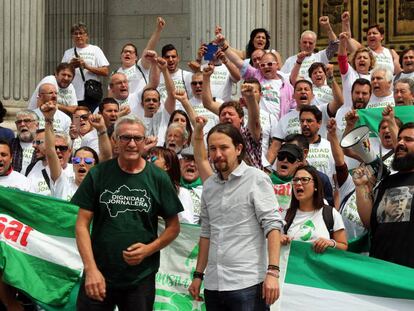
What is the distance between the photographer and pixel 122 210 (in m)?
9.06

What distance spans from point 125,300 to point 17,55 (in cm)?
941

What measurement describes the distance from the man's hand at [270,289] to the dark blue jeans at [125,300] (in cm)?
88

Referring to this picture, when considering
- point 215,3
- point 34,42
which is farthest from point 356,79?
point 34,42

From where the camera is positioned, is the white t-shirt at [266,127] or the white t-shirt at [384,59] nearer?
the white t-shirt at [266,127]

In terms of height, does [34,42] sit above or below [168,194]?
above

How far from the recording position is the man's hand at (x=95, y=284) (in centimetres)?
888

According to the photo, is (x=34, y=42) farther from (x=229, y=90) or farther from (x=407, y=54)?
(x=407, y=54)

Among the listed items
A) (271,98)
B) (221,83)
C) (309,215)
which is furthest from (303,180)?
(221,83)

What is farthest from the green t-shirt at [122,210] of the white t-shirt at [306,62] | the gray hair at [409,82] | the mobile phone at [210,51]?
the white t-shirt at [306,62]

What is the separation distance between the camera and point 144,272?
910 cm

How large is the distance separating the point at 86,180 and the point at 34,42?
925 centimetres

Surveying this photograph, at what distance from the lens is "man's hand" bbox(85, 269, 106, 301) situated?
8.88 m

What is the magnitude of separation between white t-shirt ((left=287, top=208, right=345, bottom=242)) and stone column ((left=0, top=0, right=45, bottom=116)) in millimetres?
8145

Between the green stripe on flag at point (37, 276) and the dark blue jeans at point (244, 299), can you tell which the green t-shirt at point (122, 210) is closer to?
the dark blue jeans at point (244, 299)
